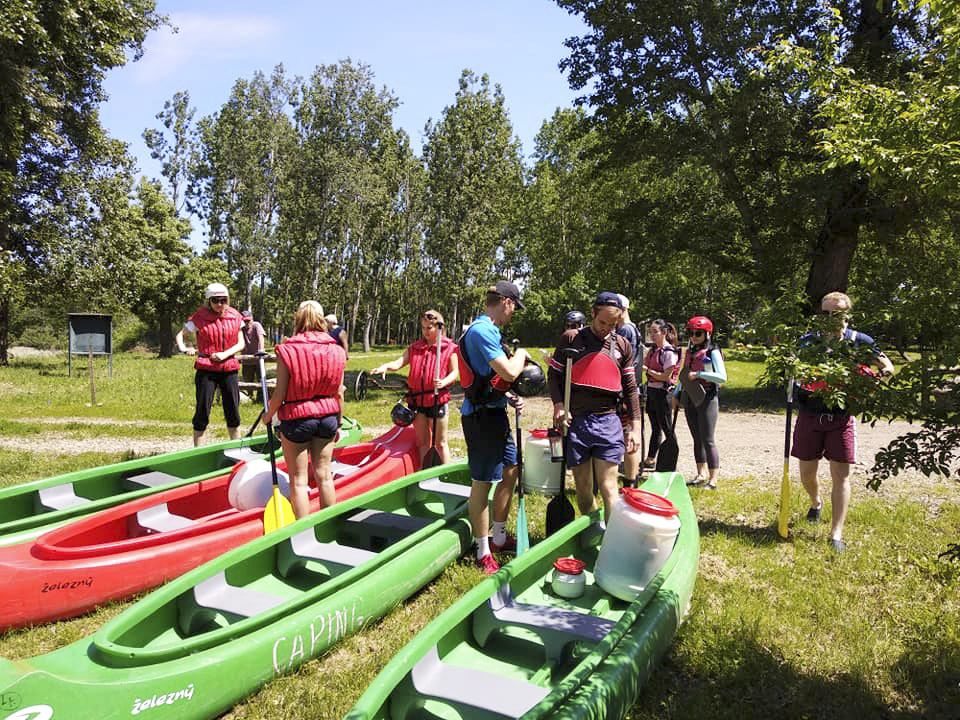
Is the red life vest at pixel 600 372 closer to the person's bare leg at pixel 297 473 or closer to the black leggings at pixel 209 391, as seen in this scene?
the person's bare leg at pixel 297 473

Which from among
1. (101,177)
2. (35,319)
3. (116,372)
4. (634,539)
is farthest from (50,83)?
(35,319)

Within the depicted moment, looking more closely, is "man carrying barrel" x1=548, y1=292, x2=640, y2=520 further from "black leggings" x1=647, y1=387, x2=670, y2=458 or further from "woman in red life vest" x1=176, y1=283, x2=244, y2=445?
"woman in red life vest" x1=176, y1=283, x2=244, y2=445

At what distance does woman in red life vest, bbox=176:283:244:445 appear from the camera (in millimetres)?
7305

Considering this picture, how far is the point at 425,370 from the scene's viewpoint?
21.2ft

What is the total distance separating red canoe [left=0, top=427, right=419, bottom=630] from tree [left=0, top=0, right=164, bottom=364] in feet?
41.5

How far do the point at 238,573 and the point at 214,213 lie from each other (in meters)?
38.7

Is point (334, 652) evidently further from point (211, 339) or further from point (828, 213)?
point (828, 213)

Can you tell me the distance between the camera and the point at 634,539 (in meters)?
4.07

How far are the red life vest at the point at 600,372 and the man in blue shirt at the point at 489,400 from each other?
528 millimetres

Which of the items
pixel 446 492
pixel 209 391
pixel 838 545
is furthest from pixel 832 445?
pixel 209 391

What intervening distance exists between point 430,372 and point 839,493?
397 centimetres

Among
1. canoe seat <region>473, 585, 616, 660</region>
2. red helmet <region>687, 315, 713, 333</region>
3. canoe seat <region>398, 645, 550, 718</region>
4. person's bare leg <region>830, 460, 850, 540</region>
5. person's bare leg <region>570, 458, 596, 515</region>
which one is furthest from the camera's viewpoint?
red helmet <region>687, 315, 713, 333</region>

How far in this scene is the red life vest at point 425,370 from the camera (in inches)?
255

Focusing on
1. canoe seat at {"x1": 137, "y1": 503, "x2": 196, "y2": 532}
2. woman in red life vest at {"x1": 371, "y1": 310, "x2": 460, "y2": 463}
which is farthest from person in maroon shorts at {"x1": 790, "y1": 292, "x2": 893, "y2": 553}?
canoe seat at {"x1": 137, "y1": 503, "x2": 196, "y2": 532}
